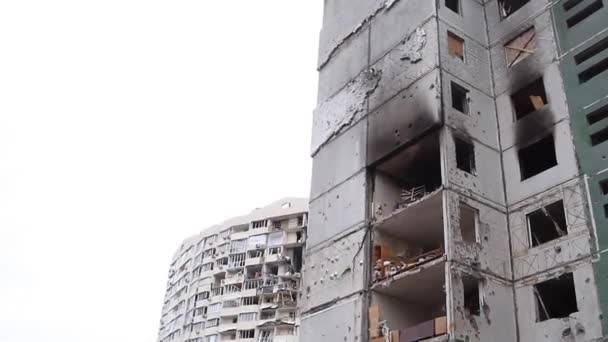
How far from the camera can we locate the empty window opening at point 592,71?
795 inches

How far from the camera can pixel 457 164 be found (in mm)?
21875

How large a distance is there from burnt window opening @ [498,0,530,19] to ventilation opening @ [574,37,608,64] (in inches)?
186

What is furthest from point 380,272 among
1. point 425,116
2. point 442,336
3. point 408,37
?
point 408,37

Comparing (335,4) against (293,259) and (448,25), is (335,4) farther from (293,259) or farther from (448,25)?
(293,259)

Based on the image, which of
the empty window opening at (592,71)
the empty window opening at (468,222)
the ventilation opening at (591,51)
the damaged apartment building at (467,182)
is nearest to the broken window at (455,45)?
the damaged apartment building at (467,182)

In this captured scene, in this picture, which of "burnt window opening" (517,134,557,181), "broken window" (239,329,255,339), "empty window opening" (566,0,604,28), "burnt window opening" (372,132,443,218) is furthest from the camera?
"broken window" (239,329,255,339)

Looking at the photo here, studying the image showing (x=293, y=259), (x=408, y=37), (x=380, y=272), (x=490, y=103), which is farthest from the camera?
(x=293, y=259)

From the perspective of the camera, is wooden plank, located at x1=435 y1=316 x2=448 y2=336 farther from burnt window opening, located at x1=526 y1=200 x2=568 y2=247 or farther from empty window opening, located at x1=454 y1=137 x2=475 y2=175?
empty window opening, located at x1=454 y1=137 x2=475 y2=175

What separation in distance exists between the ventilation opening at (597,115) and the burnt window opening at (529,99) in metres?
2.04

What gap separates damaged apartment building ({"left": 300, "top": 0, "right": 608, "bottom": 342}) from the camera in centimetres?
1858

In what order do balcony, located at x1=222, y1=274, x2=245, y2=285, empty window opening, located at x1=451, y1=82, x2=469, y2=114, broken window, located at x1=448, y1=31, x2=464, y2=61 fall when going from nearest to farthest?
1. empty window opening, located at x1=451, y1=82, x2=469, y2=114
2. broken window, located at x1=448, y1=31, x2=464, y2=61
3. balcony, located at x1=222, y1=274, x2=245, y2=285

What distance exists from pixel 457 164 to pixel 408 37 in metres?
6.22

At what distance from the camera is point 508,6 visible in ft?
83.9

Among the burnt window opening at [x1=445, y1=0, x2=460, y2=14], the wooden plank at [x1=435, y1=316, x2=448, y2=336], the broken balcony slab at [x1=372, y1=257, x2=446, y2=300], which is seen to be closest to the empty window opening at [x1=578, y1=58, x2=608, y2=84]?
the burnt window opening at [x1=445, y1=0, x2=460, y2=14]
